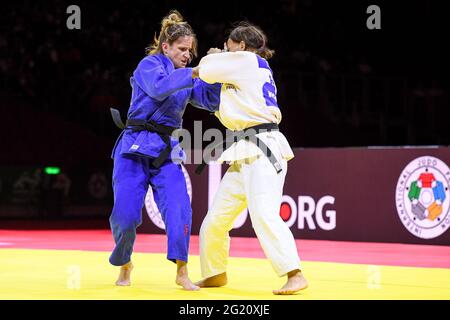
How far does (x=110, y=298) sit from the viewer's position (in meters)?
5.01

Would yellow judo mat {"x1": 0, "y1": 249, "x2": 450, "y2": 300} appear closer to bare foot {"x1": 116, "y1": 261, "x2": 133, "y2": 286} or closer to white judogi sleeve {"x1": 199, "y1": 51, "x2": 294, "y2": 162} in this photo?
bare foot {"x1": 116, "y1": 261, "x2": 133, "y2": 286}

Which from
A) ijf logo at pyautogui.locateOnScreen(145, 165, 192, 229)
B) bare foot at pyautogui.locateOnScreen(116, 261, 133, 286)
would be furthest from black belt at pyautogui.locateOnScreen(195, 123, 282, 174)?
ijf logo at pyautogui.locateOnScreen(145, 165, 192, 229)

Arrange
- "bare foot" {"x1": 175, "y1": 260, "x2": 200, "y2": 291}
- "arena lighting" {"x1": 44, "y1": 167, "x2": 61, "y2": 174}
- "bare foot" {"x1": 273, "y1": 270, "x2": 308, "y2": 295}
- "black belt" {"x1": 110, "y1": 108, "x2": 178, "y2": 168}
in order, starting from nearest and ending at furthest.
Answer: "bare foot" {"x1": 273, "y1": 270, "x2": 308, "y2": 295}
"bare foot" {"x1": 175, "y1": 260, "x2": 200, "y2": 291}
"black belt" {"x1": 110, "y1": 108, "x2": 178, "y2": 168}
"arena lighting" {"x1": 44, "y1": 167, "x2": 61, "y2": 174}

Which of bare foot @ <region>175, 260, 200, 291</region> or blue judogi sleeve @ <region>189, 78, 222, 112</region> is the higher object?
blue judogi sleeve @ <region>189, 78, 222, 112</region>

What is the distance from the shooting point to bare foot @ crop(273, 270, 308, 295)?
517cm

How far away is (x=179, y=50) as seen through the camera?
588cm

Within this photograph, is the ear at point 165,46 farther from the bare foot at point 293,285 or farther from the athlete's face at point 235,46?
the bare foot at point 293,285

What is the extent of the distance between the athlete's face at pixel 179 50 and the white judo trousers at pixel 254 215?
0.82 meters

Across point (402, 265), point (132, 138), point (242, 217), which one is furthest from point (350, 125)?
point (132, 138)

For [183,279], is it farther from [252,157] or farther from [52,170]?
[52,170]

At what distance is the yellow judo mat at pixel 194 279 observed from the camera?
17.1ft

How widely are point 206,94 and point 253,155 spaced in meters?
0.62

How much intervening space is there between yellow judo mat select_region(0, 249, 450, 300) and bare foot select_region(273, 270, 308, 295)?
0.07 metres

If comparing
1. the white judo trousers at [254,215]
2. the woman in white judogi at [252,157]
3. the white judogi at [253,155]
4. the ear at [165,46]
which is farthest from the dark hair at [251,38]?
the white judo trousers at [254,215]
